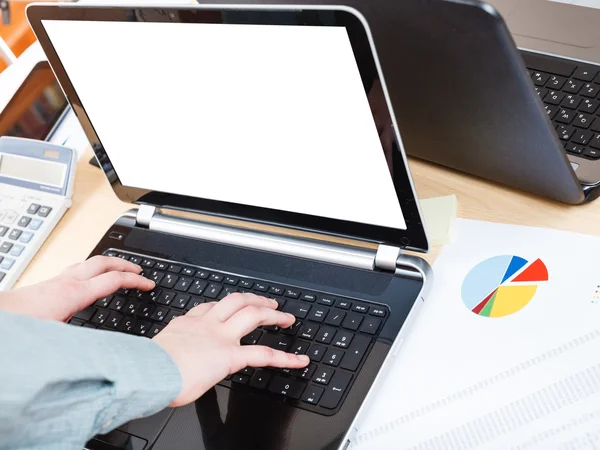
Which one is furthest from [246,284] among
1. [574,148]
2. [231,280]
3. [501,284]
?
[574,148]

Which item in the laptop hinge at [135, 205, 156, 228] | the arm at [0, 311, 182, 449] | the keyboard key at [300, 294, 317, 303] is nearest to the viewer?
the arm at [0, 311, 182, 449]

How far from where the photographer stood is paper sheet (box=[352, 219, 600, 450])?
55cm

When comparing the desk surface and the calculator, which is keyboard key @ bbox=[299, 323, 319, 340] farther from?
the calculator

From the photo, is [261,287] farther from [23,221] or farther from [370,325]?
[23,221]

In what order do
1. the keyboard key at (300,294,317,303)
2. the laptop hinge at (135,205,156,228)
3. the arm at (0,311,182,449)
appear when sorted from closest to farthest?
the arm at (0,311,182,449) < the keyboard key at (300,294,317,303) < the laptop hinge at (135,205,156,228)

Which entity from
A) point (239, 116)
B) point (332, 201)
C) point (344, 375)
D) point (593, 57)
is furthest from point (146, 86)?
point (593, 57)

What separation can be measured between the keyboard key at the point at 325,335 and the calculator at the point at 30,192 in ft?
1.36

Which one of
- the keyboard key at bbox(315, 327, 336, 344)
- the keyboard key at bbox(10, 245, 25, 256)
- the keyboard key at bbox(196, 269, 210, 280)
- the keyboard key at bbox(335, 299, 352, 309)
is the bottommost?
the keyboard key at bbox(10, 245, 25, 256)

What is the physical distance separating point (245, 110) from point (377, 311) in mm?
222

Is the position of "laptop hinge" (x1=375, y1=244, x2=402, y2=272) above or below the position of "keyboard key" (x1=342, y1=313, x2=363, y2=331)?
above

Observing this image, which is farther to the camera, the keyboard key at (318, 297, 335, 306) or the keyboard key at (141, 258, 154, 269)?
the keyboard key at (141, 258, 154, 269)

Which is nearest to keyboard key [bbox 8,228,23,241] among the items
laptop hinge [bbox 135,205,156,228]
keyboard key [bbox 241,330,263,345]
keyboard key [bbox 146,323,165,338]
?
laptop hinge [bbox 135,205,156,228]

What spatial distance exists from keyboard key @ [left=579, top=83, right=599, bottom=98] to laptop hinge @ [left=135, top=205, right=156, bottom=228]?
0.49 m

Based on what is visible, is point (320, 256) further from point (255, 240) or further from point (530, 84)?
point (530, 84)
